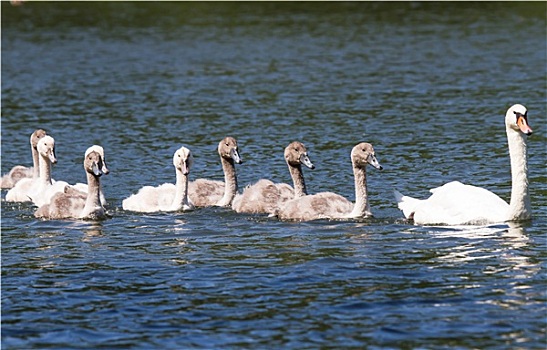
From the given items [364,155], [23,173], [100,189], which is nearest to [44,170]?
[23,173]

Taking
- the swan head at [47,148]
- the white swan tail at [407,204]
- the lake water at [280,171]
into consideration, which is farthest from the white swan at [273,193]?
the swan head at [47,148]

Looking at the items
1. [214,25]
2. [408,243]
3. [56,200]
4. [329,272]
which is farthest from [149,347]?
[214,25]

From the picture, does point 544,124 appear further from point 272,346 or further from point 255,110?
point 272,346

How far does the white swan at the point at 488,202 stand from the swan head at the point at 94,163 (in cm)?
445

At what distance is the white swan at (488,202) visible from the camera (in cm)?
1584

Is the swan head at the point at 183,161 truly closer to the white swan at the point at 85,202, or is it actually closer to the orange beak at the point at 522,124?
the white swan at the point at 85,202

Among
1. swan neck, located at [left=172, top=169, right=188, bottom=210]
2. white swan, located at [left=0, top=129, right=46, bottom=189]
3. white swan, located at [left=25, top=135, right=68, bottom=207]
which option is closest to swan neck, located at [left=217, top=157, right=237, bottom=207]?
swan neck, located at [left=172, top=169, right=188, bottom=210]

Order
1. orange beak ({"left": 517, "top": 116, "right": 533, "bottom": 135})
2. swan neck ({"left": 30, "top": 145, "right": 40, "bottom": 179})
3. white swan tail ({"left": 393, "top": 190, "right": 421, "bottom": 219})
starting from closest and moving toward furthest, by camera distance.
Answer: orange beak ({"left": 517, "top": 116, "right": 533, "bottom": 135}) < white swan tail ({"left": 393, "top": 190, "right": 421, "bottom": 219}) < swan neck ({"left": 30, "top": 145, "right": 40, "bottom": 179})

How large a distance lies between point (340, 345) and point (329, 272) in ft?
8.86

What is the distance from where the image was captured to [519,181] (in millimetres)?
15906

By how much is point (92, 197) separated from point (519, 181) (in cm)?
586

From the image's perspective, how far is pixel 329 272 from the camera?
45.0 ft

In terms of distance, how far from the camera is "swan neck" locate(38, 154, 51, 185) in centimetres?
1943

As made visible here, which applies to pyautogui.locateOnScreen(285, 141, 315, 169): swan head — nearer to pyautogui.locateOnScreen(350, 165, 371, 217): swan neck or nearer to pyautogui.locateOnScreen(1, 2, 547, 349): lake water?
pyautogui.locateOnScreen(1, 2, 547, 349): lake water
